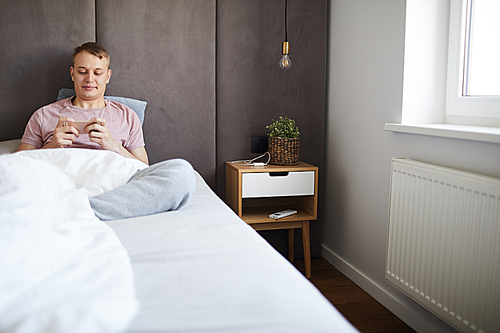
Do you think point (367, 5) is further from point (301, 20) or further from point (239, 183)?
point (239, 183)

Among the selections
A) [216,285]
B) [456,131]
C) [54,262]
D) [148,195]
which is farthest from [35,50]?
[456,131]

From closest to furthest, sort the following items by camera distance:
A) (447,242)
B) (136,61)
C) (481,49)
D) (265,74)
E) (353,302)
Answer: (447,242) < (481,49) < (353,302) < (136,61) < (265,74)

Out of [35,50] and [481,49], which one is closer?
[481,49]

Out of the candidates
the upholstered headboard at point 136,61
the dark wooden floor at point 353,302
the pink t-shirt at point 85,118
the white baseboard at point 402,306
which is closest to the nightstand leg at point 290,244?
the dark wooden floor at point 353,302

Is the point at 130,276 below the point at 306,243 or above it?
above

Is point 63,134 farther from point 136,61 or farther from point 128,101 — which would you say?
point 136,61

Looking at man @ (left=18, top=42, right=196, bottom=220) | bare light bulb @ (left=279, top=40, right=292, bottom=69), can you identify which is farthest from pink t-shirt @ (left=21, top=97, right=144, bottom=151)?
bare light bulb @ (left=279, top=40, right=292, bottom=69)

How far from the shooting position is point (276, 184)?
1979 mm

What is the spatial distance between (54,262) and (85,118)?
1.33 metres

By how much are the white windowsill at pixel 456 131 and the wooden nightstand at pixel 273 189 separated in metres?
0.51

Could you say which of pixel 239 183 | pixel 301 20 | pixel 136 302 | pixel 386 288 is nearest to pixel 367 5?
pixel 301 20

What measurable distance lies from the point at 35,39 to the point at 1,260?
1.68 metres

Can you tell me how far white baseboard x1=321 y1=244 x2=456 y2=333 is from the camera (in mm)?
1455

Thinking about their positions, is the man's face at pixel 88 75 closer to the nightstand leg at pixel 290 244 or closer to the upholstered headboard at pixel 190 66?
the upholstered headboard at pixel 190 66
